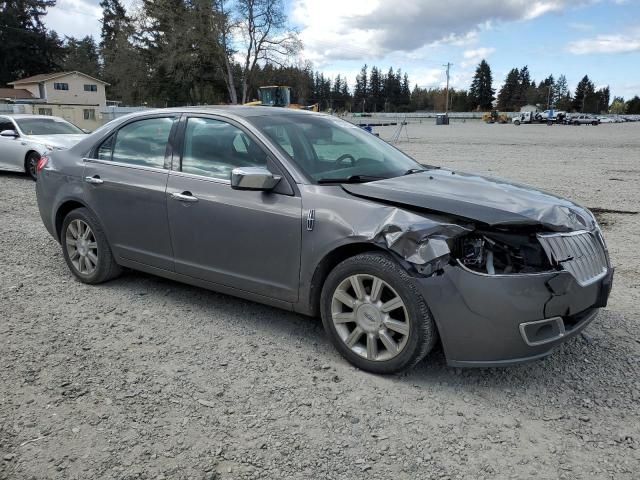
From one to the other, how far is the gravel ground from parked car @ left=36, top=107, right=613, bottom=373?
1.03 ft

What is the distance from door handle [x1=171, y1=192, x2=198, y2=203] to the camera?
160 inches

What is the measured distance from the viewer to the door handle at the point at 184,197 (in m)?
4.07

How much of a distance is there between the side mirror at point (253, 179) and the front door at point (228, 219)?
11cm

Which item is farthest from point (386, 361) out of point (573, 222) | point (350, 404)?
point (573, 222)

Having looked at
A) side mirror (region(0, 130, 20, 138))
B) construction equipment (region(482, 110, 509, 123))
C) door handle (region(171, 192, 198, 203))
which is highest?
construction equipment (region(482, 110, 509, 123))

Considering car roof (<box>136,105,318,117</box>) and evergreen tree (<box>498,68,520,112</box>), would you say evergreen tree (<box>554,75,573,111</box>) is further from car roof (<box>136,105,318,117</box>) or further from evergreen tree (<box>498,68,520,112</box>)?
car roof (<box>136,105,318,117</box>)

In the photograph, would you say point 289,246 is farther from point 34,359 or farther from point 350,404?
point 34,359

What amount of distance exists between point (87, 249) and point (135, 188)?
39.4 inches

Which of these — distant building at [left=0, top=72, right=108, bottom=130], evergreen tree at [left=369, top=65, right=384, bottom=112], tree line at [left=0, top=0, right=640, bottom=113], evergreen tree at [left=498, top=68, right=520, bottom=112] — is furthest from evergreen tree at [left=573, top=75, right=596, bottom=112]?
distant building at [left=0, top=72, right=108, bottom=130]

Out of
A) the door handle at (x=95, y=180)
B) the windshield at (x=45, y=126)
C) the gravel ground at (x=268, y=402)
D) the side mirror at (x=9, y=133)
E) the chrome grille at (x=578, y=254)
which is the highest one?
the windshield at (x=45, y=126)

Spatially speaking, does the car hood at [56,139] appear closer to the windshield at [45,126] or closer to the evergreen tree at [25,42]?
the windshield at [45,126]

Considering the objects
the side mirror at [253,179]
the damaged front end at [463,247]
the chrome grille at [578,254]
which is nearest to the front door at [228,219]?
the side mirror at [253,179]

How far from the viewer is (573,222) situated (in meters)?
3.41

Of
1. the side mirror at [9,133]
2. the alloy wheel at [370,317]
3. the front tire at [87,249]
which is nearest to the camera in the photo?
the alloy wheel at [370,317]
